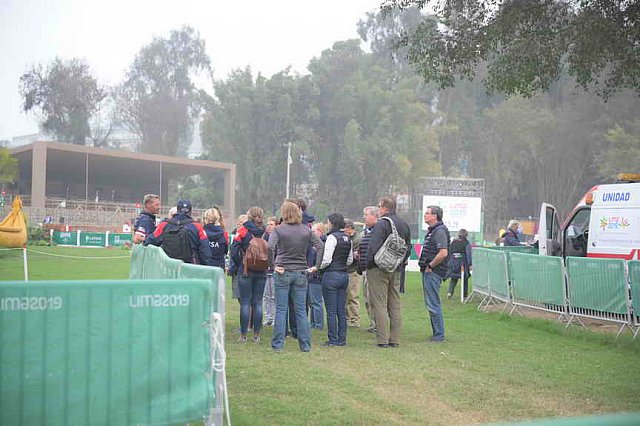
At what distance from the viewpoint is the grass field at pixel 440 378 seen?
268 inches

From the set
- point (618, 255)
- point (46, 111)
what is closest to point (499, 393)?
point (618, 255)

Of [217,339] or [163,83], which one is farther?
[163,83]

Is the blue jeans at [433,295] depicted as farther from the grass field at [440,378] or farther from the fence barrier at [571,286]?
the fence barrier at [571,286]

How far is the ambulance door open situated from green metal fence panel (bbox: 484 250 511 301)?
81.0 inches

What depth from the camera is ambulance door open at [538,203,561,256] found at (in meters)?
17.7

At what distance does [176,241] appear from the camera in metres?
9.99

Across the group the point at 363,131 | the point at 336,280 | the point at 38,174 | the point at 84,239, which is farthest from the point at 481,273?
the point at 363,131

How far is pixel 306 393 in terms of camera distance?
24.3 ft

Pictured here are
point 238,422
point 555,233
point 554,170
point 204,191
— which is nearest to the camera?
point 238,422

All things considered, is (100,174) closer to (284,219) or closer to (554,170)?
(554,170)

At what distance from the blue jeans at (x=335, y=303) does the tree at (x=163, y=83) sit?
7929 centimetres

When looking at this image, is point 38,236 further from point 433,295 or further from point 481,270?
point 433,295

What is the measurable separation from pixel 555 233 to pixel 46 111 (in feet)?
238

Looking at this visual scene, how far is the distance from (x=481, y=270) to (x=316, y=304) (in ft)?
20.0
